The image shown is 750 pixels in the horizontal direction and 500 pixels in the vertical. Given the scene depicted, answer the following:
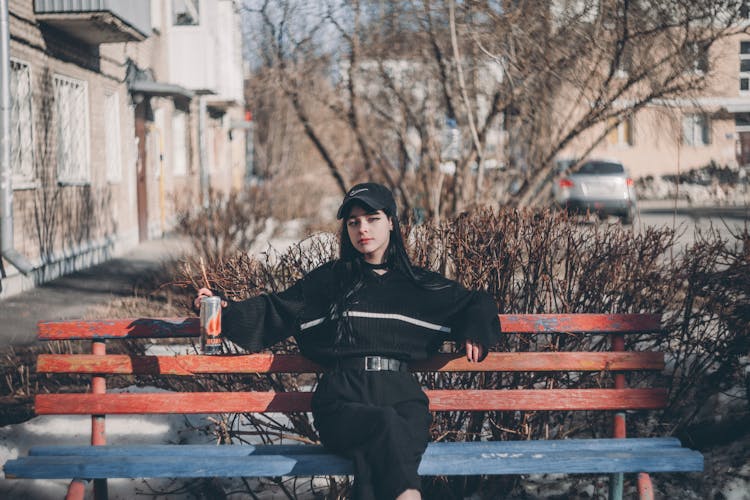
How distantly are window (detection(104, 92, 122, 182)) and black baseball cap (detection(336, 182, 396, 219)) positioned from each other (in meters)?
12.7

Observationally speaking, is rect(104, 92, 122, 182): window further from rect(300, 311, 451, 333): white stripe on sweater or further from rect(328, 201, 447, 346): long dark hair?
rect(300, 311, 451, 333): white stripe on sweater

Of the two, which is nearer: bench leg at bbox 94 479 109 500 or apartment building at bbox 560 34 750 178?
bench leg at bbox 94 479 109 500

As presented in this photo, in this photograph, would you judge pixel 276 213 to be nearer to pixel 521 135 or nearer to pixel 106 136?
pixel 106 136

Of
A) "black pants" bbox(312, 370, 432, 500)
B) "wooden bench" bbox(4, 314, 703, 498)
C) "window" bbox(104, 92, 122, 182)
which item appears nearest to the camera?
"black pants" bbox(312, 370, 432, 500)

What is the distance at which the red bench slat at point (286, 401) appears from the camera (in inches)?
145

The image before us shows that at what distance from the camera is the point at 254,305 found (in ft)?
12.0

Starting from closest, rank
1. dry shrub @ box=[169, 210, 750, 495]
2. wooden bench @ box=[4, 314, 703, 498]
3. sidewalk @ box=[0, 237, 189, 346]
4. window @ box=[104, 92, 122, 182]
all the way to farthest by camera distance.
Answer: wooden bench @ box=[4, 314, 703, 498]
dry shrub @ box=[169, 210, 750, 495]
sidewalk @ box=[0, 237, 189, 346]
window @ box=[104, 92, 122, 182]

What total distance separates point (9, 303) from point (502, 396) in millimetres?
7354

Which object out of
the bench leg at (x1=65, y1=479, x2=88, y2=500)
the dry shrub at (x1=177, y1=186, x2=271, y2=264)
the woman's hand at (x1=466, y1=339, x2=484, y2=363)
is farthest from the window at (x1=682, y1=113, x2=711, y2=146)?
the bench leg at (x1=65, y1=479, x2=88, y2=500)

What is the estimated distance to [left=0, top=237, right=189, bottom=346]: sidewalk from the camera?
327 inches

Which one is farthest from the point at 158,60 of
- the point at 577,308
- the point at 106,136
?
the point at 577,308

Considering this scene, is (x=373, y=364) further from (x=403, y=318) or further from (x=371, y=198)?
(x=371, y=198)

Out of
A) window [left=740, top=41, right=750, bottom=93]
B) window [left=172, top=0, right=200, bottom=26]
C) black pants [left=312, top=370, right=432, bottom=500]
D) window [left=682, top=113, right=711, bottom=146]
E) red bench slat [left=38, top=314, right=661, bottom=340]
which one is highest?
window [left=172, top=0, right=200, bottom=26]

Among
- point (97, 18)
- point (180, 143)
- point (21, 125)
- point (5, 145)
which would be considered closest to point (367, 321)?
point (5, 145)
